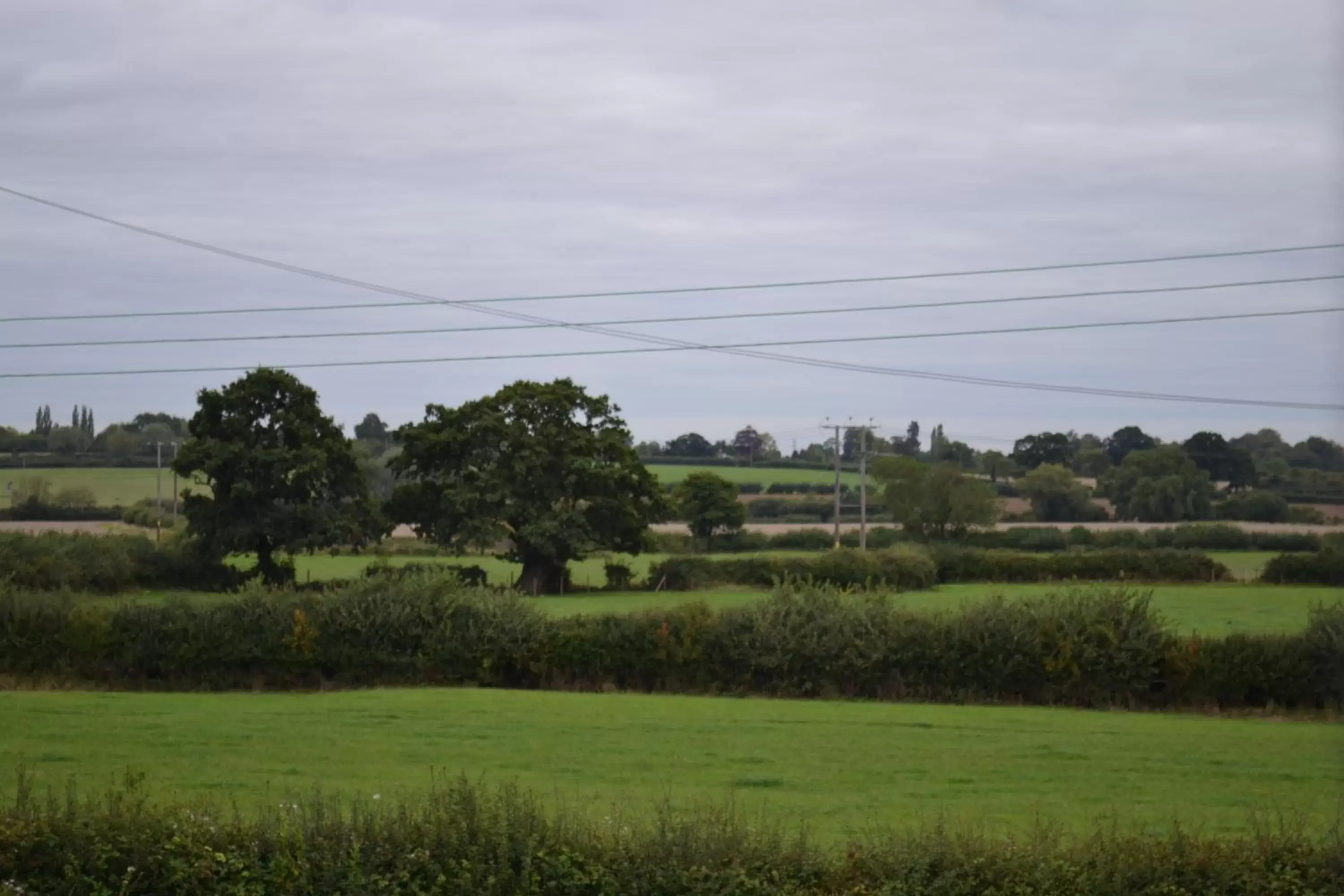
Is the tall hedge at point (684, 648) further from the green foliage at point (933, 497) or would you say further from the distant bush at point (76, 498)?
the green foliage at point (933, 497)

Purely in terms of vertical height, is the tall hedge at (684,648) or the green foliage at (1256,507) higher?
the green foliage at (1256,507)

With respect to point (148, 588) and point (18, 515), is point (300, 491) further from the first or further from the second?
point (18, 515)

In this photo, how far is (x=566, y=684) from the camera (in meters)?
28.7

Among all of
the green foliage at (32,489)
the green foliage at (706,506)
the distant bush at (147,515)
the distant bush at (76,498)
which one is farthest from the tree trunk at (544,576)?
the green foliage at (32,489)

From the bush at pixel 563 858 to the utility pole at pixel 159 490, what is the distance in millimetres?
51411

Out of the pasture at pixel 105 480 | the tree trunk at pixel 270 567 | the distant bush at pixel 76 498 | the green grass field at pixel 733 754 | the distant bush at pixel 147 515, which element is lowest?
the green grass field at pixel 733 754

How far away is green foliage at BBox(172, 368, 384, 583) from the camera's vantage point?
54.3m

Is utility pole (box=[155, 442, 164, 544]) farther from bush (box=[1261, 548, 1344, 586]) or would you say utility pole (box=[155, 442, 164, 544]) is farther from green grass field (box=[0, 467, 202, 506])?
bush (box=[1261, 548, 1344, 586])

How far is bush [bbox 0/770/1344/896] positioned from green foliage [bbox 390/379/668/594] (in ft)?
145

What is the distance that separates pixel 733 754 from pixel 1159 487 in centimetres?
3784

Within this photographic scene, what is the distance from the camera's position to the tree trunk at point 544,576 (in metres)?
56.7

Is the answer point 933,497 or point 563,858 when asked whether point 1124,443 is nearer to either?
point 933,497

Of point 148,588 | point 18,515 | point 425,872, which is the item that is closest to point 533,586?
point 148,588

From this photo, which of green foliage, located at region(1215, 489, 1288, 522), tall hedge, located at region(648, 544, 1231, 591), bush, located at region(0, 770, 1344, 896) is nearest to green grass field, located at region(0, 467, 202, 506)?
tall hedge, located at region(648, 544, 1231, 591)
